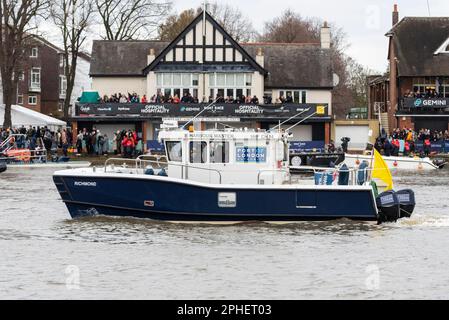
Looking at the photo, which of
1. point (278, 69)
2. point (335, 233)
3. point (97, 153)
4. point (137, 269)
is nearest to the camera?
point (137, 269)

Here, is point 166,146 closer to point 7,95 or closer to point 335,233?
point 335,233

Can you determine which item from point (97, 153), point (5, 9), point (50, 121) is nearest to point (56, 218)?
point (97, 153)

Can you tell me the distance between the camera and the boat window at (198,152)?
32.0 meters

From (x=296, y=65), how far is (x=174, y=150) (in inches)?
1849

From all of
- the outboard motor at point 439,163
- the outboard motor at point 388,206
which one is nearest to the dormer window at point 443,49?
the outboard motor at point 439,163

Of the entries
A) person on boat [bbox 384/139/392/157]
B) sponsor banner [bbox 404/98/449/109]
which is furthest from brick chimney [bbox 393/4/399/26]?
person on boat [bbox 384/139/392/157]

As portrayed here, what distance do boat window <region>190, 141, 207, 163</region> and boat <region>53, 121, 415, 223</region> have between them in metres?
0.03

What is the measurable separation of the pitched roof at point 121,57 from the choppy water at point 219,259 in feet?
139

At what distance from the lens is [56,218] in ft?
113

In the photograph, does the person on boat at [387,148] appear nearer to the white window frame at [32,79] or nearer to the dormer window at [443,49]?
the dormer window at [443,49]

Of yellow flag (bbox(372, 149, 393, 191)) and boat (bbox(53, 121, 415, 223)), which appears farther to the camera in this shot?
yellow flag (bbox(372, 149, 393, 191))

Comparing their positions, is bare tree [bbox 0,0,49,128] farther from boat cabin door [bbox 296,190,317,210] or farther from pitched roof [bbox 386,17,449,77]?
boat cabin door [bbox 296,190,317,210]

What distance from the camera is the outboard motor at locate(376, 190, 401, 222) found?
3192 cm
